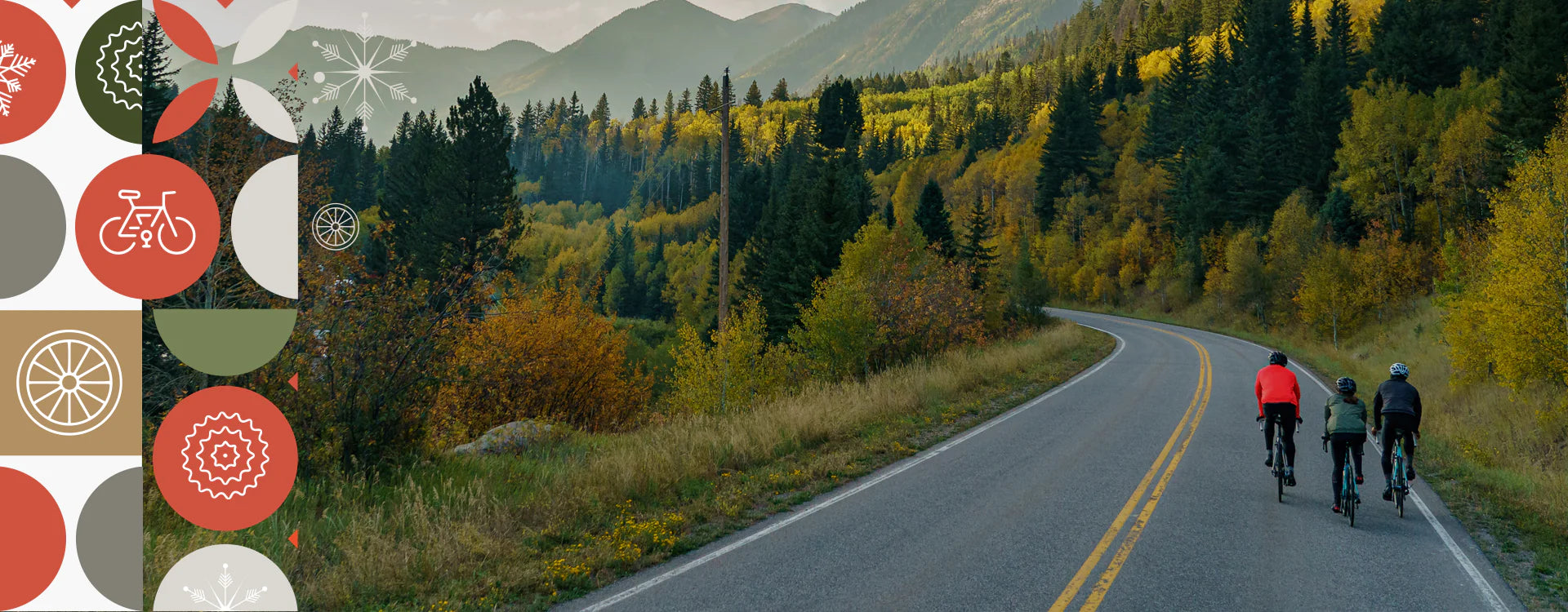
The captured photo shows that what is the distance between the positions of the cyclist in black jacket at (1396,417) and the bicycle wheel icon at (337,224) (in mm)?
11202

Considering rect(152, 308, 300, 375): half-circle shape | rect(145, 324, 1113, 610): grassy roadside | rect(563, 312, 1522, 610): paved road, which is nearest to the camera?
rect(152, 308, 300, 375): half-circle shape

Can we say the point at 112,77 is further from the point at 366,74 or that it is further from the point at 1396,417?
the point at 1396,417

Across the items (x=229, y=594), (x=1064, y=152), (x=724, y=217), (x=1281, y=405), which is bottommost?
(x=1281, y=405)

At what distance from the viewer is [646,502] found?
837cm

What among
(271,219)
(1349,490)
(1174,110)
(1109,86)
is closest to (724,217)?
(1349,490)

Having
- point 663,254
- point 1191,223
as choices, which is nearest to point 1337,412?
point 1191,223

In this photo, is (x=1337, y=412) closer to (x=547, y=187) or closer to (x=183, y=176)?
(x=183, y=176)

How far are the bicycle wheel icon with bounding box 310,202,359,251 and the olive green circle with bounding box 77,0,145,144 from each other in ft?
4.79

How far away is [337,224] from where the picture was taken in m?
4.73

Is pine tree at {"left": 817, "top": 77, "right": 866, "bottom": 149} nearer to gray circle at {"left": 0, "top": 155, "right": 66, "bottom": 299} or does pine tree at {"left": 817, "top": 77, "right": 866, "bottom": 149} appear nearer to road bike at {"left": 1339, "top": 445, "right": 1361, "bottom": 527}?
road bike at {"left": 1339, "top": 445, "right": 1361, "bottom": 527}

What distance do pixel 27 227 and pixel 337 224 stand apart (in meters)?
1.83

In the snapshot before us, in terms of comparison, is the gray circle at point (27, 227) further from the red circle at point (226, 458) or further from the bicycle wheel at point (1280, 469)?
the bicycle wheel at point (1280, 469)

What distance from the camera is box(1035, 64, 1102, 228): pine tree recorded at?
93000 millimetres

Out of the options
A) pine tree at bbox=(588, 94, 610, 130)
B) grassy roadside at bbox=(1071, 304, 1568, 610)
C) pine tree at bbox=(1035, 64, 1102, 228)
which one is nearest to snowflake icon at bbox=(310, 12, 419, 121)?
grassy roadside at bbox=(1071, 304, 1568, 610)
